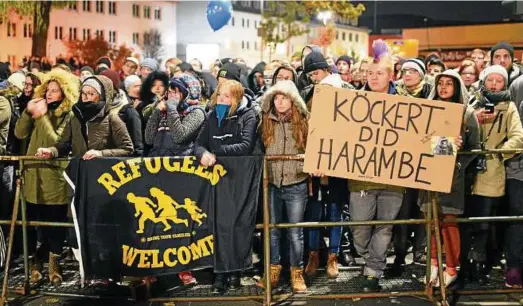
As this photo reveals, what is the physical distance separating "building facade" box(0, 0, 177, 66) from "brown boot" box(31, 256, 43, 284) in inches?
1794

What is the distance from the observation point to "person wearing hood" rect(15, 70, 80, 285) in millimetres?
6996

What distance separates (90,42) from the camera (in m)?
58.0

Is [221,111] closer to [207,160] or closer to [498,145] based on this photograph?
[207,160]

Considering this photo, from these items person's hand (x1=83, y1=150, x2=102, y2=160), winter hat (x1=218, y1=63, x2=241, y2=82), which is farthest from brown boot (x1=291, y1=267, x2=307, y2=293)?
winter hat (x1=218, y1=63, x2=241, y2=82)

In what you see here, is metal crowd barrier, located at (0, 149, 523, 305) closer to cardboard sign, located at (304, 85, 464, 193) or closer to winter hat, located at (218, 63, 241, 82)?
cardboard sign, located at (304, 85, 464, 193)

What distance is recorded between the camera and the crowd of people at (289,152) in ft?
21.8

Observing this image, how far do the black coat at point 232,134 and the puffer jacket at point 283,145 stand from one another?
195 millimetres

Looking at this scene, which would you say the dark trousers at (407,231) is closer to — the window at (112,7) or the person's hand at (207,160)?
the person's hand at (207,160)

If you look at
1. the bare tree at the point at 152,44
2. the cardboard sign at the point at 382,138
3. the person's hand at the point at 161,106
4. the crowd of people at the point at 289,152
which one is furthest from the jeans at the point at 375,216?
the bare tree at the point at 152,44

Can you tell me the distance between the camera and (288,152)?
6699mm

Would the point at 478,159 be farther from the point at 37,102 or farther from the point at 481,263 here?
the point at 37,102

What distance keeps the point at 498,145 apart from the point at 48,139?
4.58m

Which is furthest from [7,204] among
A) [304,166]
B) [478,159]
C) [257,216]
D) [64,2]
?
[64,2]

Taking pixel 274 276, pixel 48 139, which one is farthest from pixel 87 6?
pixel 274 276
